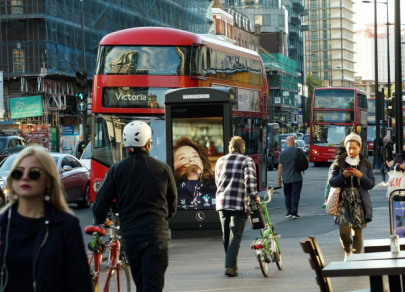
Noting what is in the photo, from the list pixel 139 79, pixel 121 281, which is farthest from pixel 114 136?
pixel 121 281

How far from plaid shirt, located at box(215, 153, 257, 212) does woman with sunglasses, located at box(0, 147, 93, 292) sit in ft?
21.1

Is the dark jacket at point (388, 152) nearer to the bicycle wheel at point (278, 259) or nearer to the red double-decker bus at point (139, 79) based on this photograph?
the red double-decker bus at point (139, 79)

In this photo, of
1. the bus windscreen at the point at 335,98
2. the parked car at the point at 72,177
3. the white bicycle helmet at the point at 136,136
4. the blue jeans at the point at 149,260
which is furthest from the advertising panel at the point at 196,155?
the bus windscreen at the point at 335,98

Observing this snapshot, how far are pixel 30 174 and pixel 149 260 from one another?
2618 mm

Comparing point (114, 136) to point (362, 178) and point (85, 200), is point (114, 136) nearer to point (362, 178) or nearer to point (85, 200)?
point (85, 200)

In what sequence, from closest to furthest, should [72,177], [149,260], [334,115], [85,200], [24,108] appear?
[149,260], [72,177], [85,200], [334,115], [24,108]

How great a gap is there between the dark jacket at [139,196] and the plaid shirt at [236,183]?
3.74 m

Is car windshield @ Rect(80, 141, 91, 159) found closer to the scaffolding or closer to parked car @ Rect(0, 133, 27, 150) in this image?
parked car @ Rect(0, 133, 27, 150)

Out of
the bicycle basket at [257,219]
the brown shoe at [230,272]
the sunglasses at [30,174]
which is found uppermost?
the sunglasses at [30,174]

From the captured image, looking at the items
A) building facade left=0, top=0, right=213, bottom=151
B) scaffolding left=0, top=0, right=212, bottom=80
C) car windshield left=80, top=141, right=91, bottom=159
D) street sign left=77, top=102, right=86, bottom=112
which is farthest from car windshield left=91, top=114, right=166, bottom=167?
scaffolding left=0, top=0, right=212, bottom=80

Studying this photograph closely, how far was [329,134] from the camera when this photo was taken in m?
44.4

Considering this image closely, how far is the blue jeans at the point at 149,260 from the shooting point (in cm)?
592

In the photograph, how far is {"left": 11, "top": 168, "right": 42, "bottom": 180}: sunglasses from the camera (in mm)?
3463

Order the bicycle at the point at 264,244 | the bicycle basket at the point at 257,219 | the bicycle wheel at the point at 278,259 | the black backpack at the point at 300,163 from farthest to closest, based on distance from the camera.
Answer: the black backpack at the point at 300,163 < the bicycle wheel at the point at 278,259 < the bicycle basket at the point at 257,219 < the bicycle at the point at 264,244
